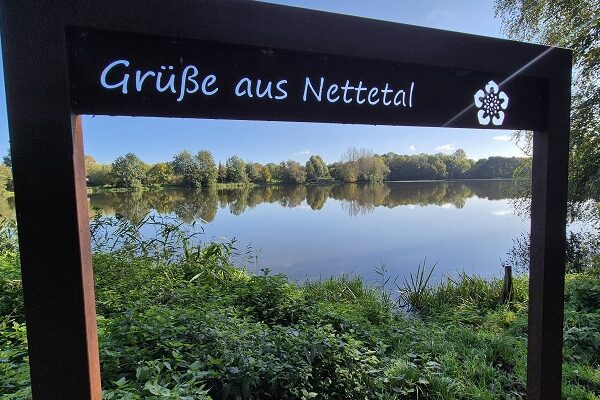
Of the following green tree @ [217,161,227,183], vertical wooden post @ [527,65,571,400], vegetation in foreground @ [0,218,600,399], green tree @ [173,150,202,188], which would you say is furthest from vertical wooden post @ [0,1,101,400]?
green tree @ [217,161,227,183]

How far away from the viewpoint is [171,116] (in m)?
1.06

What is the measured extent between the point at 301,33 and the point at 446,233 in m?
9.59

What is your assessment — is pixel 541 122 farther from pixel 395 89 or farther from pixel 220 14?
pixel 220 14

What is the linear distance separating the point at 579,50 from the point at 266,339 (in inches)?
221

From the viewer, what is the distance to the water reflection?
245 inches

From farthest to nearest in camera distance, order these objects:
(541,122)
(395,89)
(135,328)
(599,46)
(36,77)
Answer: (599,46), (135,328), (541,122), (395,89), (36,77)

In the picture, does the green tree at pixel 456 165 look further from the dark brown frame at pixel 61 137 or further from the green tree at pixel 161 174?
the dark brown frame at pixel 61 137

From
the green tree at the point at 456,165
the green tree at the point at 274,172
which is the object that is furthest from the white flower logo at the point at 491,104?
the green tree at the point at 456,165

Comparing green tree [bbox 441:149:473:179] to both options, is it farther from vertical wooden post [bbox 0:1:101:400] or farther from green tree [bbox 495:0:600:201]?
vertical wooden post [bbox 0:1:101:400]

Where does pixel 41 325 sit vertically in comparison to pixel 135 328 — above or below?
above

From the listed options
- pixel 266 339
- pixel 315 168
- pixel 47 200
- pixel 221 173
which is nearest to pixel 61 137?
pixel 47 200

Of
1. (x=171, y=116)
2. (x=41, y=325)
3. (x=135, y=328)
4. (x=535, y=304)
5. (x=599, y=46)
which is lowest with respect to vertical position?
(x=135, y=328)

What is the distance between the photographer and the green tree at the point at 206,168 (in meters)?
8.95

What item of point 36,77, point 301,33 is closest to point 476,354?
point 301,33
